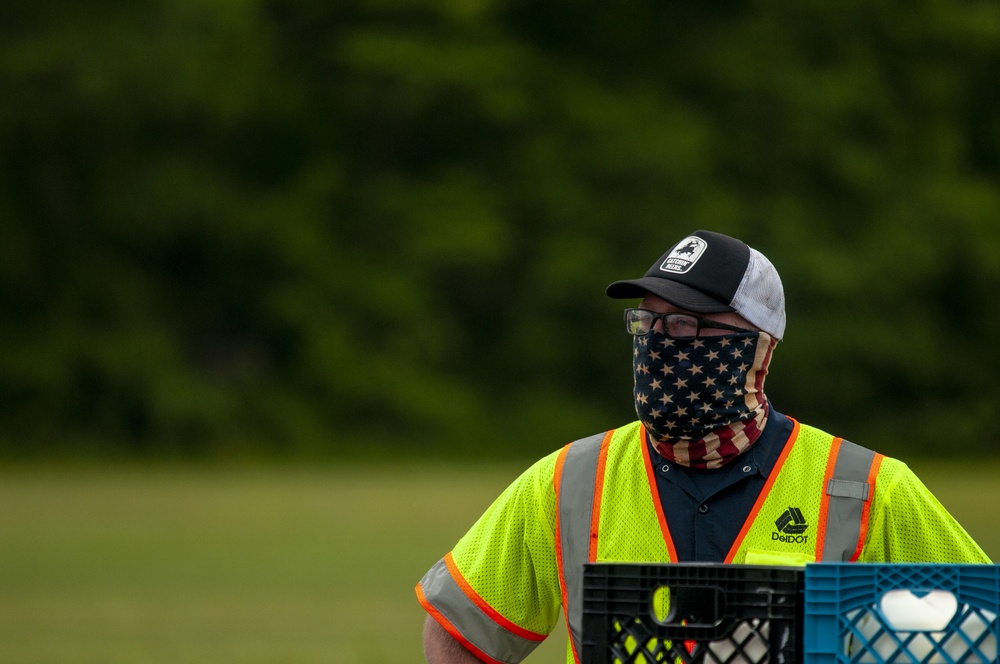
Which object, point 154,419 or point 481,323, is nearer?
point 154,419

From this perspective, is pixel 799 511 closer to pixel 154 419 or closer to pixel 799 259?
pixel 154 419

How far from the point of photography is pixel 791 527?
3.65 metres

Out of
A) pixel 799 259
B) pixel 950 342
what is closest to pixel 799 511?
pixel 799 259

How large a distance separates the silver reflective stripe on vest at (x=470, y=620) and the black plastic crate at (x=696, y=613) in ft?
2.20

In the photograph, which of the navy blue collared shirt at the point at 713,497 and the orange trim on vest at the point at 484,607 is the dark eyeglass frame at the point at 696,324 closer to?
the navy blue collared shirt at the point at 713,497

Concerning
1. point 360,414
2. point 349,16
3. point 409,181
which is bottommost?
point 360,414

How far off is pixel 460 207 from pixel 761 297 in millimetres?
30107

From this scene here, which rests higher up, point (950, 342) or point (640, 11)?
point (640, 11)

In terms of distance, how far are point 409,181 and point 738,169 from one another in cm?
694

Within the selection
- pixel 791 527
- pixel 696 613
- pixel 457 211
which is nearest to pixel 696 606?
pixel 696 613

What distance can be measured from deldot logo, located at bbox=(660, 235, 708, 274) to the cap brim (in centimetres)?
3

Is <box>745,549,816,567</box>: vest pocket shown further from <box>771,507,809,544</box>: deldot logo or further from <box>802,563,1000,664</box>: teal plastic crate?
<box>802,563,1000,664</box>: teal plastic crate

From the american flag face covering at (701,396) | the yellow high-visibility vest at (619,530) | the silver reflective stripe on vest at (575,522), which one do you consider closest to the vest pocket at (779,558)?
the yellow high-visibility vest at (619,530)

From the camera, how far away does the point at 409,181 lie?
34.8 metres
